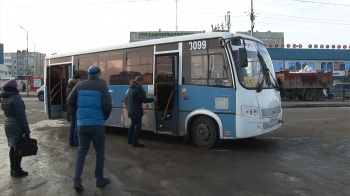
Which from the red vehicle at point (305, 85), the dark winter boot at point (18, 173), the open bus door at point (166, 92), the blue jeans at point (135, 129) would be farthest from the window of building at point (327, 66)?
the dark winter boot at point (18, 173)

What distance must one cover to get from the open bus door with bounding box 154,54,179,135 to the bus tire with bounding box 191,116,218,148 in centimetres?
63

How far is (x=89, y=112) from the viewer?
5.34 metres

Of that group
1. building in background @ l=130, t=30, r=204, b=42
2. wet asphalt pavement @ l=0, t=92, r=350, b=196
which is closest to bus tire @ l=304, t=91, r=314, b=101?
wet asphalt pavement @ l=0, t=92, r=350, b=196

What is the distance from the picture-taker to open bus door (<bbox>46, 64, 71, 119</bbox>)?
1329cm

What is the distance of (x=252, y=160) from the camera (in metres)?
7.39

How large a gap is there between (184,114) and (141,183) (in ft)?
11.1

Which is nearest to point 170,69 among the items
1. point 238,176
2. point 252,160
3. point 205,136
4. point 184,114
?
point 184,114

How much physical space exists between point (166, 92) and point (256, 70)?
2.47 metres

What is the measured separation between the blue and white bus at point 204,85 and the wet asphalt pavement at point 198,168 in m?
0.55

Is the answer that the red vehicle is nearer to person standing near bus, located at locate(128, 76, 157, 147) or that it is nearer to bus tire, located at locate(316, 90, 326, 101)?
bus tire, located at locate(316, 90, 326, 101)

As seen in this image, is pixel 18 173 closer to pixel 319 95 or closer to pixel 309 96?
pixel 309 96

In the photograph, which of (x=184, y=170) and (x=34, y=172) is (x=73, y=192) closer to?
(x=34, y=172)

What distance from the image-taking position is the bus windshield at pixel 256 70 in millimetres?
→ 8094

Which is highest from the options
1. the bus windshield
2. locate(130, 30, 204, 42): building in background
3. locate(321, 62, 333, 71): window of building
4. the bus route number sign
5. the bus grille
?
locate(130, 30, 204, 42): building in background
